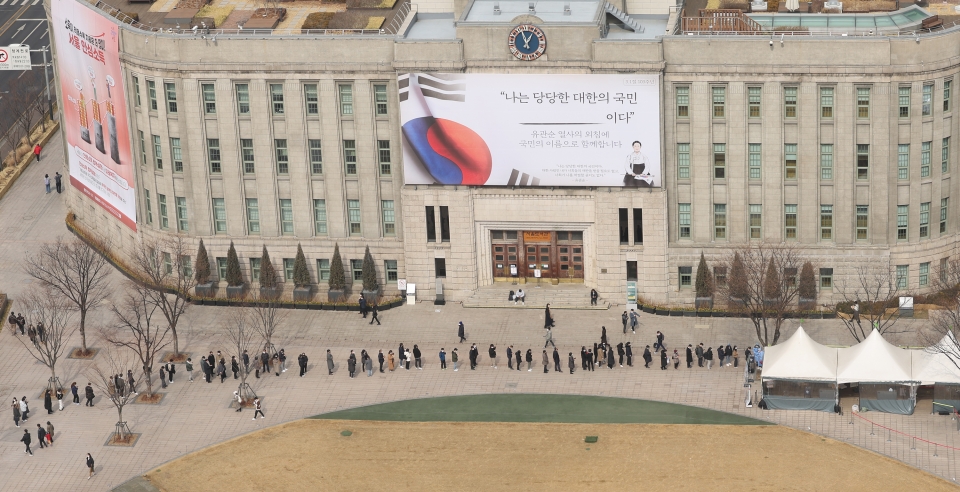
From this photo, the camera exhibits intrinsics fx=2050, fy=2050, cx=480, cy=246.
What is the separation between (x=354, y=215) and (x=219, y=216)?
9.80m

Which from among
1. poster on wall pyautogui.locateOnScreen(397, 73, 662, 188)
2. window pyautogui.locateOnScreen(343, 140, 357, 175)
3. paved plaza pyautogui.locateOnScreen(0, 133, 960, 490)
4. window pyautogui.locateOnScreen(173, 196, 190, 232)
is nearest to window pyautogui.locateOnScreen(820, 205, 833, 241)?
paved plaza pyautogui.locateOnScreen(0, 133, 960, 490)

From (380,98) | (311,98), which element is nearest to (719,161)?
(380,98)

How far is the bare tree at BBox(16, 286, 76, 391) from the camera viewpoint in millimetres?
131500

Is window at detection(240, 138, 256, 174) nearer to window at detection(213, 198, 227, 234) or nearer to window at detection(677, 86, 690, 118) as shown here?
window at detection(213, 198, 227, 234)

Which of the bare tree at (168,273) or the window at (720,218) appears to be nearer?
the bare tree at (168,273)

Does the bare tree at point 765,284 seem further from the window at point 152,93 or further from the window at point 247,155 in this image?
the window at point 152,93

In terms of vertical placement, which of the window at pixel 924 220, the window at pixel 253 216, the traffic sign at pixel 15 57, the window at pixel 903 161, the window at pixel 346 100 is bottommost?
the window at pixel 924 220

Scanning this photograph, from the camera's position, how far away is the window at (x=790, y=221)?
451ft

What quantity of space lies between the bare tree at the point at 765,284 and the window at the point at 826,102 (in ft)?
30.4

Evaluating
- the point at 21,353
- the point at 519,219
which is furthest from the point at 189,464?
the point at 519,219

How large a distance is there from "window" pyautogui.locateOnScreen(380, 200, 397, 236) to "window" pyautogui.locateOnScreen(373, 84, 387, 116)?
6588 mm

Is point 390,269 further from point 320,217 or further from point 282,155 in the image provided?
point 282,155

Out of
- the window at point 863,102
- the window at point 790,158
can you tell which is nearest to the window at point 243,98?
the window at point 790,158

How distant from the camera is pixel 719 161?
137250 millimetres
